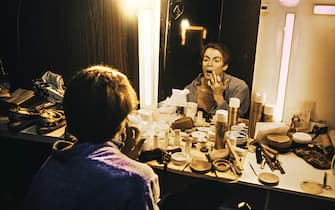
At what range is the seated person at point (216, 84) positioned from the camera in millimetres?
2686

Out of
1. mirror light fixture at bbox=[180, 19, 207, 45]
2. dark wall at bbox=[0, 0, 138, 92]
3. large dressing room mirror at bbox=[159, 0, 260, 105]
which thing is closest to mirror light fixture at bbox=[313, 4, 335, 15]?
large dressing room mirror at bbox=[159, 0, 260, 105]

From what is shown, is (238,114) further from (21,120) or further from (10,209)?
(10,209)

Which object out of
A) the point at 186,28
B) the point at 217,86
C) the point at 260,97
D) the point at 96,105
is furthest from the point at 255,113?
the point at 96,105

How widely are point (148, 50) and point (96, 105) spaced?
152 cm

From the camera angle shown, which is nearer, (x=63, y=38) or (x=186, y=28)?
(x=186, y=28)

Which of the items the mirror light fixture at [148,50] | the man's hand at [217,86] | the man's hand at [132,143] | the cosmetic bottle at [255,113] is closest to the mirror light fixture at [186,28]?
the mirror light fixture at [148,50]

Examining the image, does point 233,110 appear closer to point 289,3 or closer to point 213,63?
point 213,63

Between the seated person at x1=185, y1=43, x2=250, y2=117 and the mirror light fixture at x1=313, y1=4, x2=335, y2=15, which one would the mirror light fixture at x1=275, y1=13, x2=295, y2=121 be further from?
the seated person at x1=185, y1=43, x2=250, y2=117

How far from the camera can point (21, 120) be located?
2.68 m

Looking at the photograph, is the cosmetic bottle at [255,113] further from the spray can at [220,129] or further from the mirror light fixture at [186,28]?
the mirror light fixture at [186,28]

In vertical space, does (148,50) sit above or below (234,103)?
above

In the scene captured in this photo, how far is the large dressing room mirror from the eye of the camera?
2564 millimetres

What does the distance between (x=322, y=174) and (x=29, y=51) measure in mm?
2943

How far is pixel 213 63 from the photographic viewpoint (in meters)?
2.73
